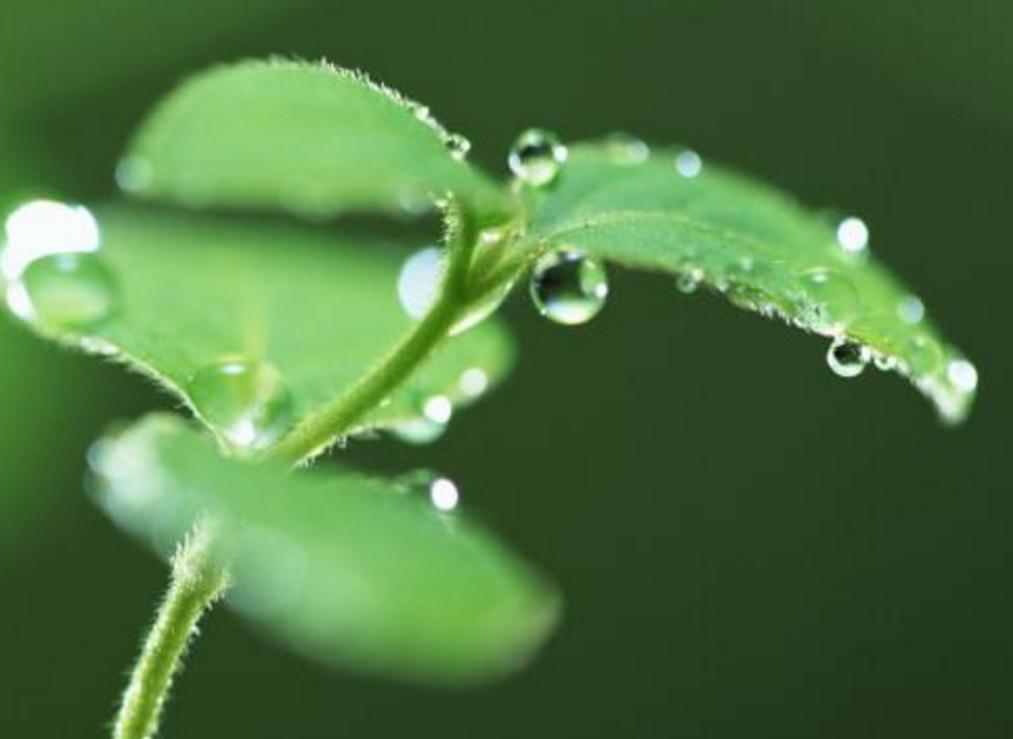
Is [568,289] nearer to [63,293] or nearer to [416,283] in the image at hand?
[63,293]

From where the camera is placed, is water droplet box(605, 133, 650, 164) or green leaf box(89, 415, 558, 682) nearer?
green leaf box(89, 415, 558, 682)

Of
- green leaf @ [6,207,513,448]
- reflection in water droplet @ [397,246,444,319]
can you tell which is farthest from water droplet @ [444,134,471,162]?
reflection in water droplet @ [397,246,444,319]

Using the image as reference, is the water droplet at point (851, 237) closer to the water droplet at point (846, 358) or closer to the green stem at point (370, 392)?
the water droplet at point (846, 358)

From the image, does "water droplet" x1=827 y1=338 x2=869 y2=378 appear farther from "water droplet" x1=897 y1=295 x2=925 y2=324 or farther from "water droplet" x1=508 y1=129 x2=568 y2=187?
"water droplet" x1=508 y1=129 x2=568 y2=187

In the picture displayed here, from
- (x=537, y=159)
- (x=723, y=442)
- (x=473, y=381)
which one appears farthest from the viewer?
(x=723, y=442)

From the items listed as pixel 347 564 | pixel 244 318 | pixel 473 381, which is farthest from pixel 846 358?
pixel 347 564

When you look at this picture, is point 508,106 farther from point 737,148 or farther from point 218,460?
point 218,460

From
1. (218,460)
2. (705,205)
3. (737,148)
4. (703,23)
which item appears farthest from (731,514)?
(218,460)
